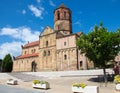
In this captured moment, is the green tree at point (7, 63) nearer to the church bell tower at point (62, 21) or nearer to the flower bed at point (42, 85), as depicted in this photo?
the church bell tower at point (62, 21)

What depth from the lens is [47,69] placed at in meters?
50.6

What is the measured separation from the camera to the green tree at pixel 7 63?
65.5m

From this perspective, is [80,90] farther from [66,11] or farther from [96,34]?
[66,11]

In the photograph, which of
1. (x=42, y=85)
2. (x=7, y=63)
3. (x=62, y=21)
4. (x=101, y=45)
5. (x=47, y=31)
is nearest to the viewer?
(x=42, y=85)

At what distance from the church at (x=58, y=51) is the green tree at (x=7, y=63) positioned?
6671 millimetres

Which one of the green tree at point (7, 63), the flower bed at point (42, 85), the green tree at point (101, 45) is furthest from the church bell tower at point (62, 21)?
the flower bed at point (42, 85)

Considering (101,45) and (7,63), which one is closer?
(101,45)

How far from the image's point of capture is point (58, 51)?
4931 cm

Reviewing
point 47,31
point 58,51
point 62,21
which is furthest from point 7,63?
point 62,21

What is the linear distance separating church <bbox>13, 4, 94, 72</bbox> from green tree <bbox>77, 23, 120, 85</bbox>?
65.0ft

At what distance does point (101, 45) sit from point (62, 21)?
3090 cm

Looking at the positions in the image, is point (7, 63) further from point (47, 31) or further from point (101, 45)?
point (101, 45)

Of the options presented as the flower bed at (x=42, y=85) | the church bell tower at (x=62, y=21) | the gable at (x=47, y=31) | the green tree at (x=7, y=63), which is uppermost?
the church bell tower at (x=62, y=21)

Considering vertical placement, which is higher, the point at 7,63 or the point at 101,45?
the point at 101,45
